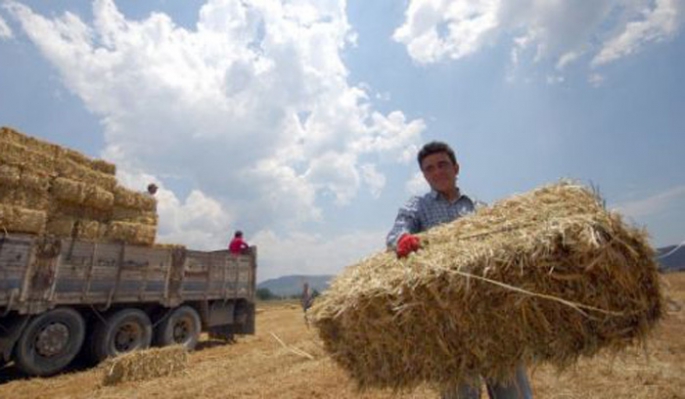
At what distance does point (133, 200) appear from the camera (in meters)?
11.4

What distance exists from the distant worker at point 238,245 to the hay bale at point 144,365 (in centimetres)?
536

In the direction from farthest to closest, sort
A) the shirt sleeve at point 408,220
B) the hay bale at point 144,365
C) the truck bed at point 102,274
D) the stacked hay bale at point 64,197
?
the stacked hay bale at point 64,197, the truck bed at point 102,274, the hay bale at point 144,365, the shirt sleeve at point 408,220

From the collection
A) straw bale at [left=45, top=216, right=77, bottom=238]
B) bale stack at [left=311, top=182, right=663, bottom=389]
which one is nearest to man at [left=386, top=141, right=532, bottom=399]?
bale stack at [left=311, top=182, right=663, bottom=389]

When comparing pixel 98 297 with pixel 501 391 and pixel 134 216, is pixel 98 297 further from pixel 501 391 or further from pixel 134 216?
pixel 501 391

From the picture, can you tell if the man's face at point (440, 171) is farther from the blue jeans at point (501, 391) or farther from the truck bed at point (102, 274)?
the truck bed at point (102, 274)

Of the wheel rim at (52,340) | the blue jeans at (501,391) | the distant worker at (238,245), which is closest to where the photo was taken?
the blue jeans at (501,391)

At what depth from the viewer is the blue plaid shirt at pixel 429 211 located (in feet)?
12.2

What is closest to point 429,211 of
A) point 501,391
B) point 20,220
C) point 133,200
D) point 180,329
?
point 501,391

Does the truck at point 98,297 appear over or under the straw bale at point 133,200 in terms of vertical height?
under

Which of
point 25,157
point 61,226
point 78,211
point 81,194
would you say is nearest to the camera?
point 25,157

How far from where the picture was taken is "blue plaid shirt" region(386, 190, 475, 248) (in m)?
3.73

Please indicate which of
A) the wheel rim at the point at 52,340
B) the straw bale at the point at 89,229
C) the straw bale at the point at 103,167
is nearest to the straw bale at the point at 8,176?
the straw bale at the point at 89,229

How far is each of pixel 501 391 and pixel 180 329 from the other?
10735mm

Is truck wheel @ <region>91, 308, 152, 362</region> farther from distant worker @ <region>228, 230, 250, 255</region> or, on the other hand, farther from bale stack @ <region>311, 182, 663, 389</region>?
bale stack @ <region>311, 182, 663, 389</region>
